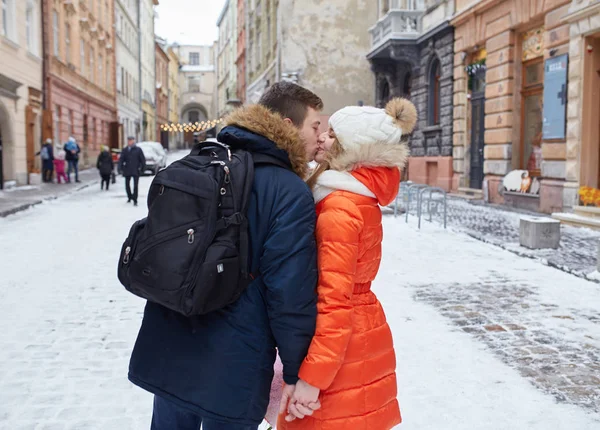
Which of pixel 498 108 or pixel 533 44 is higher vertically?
pixel 533 44

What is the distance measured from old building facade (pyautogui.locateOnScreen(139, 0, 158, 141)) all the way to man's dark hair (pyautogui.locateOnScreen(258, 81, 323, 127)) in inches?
2132

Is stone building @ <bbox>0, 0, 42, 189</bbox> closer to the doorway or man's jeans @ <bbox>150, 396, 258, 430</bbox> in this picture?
the doorway

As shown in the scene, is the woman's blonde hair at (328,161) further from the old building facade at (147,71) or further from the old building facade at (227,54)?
the old building facade at (147,71)

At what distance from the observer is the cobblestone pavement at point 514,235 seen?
8.05 m

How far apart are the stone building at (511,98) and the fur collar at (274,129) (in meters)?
12.1

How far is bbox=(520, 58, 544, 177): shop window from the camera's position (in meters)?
14.8

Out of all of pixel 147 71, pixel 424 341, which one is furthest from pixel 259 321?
pixel 147 71

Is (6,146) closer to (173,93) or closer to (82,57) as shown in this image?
(82,57)

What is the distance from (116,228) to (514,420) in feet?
30.1

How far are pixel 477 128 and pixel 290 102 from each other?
1681cm

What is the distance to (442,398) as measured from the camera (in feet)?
12.0

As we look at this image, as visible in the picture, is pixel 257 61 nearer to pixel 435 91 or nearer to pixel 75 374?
pixel 435 91

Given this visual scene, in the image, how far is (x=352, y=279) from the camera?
1909 mm

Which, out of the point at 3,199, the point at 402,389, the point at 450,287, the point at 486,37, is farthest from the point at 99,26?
the point at 402,389
